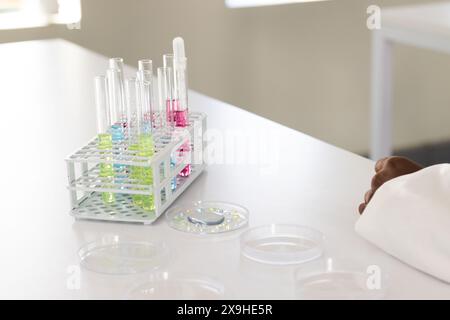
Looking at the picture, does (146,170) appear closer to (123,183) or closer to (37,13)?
(123,183)

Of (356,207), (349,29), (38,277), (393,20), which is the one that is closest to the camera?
(38,277)

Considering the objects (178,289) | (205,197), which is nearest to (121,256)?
(178,289)

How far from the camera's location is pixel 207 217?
104 cm

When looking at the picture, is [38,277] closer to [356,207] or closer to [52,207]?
[52,207]

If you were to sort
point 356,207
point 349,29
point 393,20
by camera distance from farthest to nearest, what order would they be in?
1. point 349,29
2. point 393,20
3. point 356,207

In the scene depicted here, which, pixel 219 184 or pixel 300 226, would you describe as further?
pixel 219 184

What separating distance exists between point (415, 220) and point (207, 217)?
28cm

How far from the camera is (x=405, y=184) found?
3.05ft

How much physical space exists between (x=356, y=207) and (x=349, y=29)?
116 inches

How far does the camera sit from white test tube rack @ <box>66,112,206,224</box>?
99 cm

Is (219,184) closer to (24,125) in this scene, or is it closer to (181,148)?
(181,148)

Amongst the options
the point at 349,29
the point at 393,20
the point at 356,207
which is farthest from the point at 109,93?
the point at 349,29

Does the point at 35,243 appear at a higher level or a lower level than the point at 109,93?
lower

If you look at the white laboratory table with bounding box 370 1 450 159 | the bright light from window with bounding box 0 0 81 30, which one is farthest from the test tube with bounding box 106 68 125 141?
the bright light from window with bounding box 0 0 81 30
